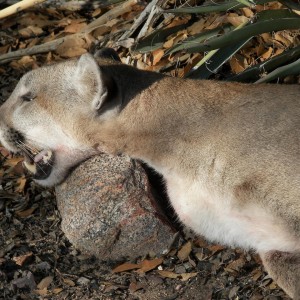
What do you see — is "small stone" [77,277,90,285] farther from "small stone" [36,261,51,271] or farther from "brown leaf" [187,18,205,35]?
"brown leaf" [187,18,205,35]

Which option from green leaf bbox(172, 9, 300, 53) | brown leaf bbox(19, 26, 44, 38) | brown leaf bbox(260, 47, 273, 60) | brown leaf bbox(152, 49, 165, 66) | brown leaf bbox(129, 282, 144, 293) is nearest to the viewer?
brown leaf bbox(129, 282, 144, 293)

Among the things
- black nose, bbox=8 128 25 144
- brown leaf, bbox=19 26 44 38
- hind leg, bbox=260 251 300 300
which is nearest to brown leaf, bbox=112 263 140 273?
hind leg, bbox=260 251 300 300

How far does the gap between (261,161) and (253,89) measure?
0.60 meters

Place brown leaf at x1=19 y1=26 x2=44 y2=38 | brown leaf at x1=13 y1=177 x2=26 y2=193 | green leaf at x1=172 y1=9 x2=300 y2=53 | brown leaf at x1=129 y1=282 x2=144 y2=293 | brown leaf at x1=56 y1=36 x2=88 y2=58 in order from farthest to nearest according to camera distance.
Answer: brown leaf at x1=19 y1=26 x2=44 y2=38
brown leaf at x1=56 y1=36 x2=88 y2=58
brown leaf at x1=13 y1=177 x2=26 y2=193
green leaf at x1=172 y1=9 x2=300 y2=53
brown leaf at x1=129 y1=282 x2=144 y2=293

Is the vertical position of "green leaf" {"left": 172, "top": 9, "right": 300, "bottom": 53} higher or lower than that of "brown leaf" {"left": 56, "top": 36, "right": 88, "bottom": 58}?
higher

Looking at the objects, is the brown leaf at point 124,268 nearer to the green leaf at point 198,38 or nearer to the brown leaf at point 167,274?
the brown leaf at point 167,274

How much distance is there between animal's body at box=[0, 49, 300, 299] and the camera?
497cm

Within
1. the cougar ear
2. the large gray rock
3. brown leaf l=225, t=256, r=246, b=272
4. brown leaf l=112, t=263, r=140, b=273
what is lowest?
brown leaf l=225, t=256, r=246, b=272

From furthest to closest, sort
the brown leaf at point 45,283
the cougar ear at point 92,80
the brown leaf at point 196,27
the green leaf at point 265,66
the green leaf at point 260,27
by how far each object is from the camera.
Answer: the brown leaf at point 196,27
the green leaf at point 265,66
the green leaf at point 260,27
the brown leaf at point 45,283
the cougar ear at point 92,80

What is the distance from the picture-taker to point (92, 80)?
5219mm

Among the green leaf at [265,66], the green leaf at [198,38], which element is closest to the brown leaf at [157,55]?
the green leaf at [198,38]

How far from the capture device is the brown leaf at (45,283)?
5.45 meters

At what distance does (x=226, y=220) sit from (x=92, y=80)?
1.28 m

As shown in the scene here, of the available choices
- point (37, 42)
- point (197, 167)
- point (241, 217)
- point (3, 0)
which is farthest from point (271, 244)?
point (3, 0)
